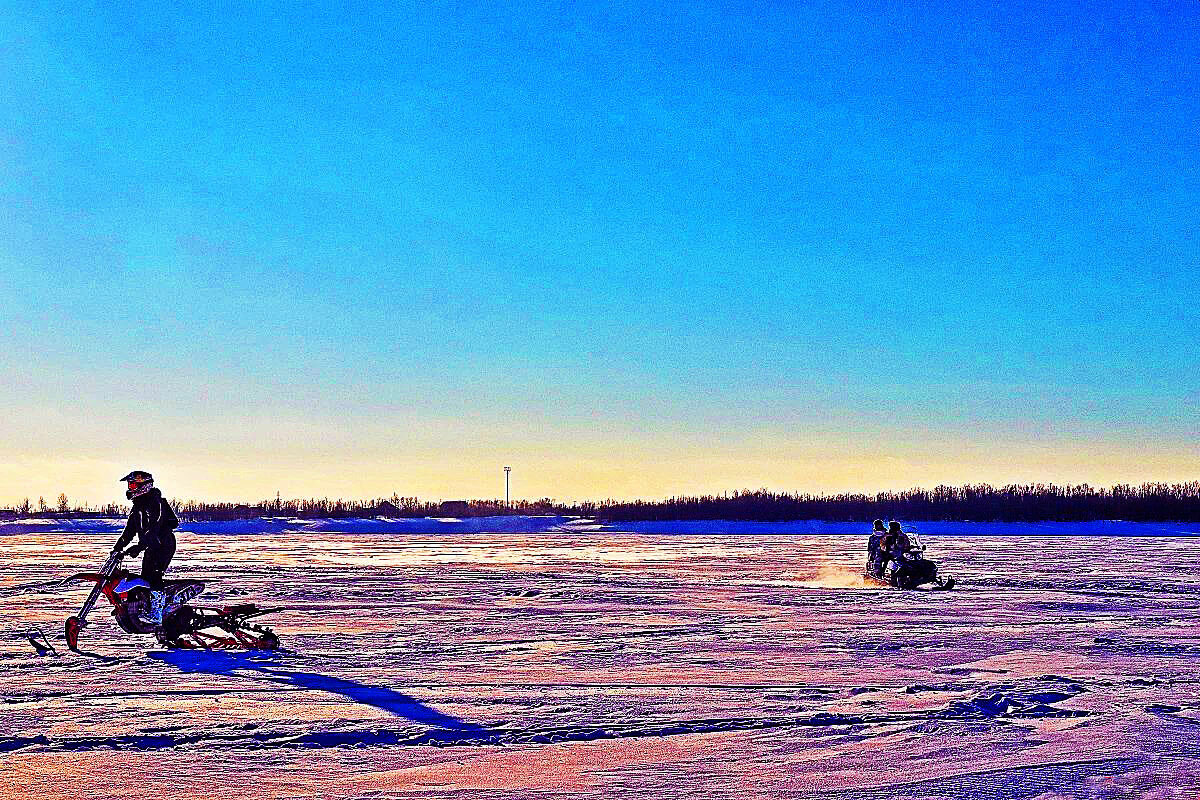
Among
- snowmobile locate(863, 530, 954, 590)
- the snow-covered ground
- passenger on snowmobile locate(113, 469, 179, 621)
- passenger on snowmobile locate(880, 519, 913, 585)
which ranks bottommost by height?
the snow-covered ground

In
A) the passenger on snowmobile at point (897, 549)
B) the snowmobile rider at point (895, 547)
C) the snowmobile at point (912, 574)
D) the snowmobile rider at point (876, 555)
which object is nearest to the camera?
the snowmobile at point (912, 574)

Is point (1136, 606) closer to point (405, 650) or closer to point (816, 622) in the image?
point (816, 622)

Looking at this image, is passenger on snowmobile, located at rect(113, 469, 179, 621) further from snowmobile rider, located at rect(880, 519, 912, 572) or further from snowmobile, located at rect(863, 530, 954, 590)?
snowmobile rider, located at rect(880, 519, 912, 572)

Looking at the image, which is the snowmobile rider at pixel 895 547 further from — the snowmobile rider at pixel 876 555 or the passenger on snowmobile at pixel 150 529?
the passenger on snowmobile at pixel 150 529

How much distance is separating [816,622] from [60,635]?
8.03 meters

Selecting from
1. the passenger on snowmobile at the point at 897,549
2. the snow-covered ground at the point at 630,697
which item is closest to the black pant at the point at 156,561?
the snow-covered ground at the point at 630,697

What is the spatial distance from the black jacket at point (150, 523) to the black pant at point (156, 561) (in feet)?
0.09

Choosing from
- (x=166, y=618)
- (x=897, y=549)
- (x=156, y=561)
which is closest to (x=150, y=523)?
(x=156, y=561)

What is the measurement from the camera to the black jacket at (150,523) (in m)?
10.5

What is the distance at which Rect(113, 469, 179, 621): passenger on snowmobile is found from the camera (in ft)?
34.5

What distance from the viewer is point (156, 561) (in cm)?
1064

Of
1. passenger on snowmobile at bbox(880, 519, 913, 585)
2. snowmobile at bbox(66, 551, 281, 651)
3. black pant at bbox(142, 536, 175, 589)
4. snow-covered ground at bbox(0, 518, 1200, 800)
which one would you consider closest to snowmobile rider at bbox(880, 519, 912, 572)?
passenger on snowmobile at bbox(880, 519, 913, 585)

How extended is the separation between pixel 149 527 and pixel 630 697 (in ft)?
16.3

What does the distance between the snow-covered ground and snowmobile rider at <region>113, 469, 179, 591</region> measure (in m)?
0.79
